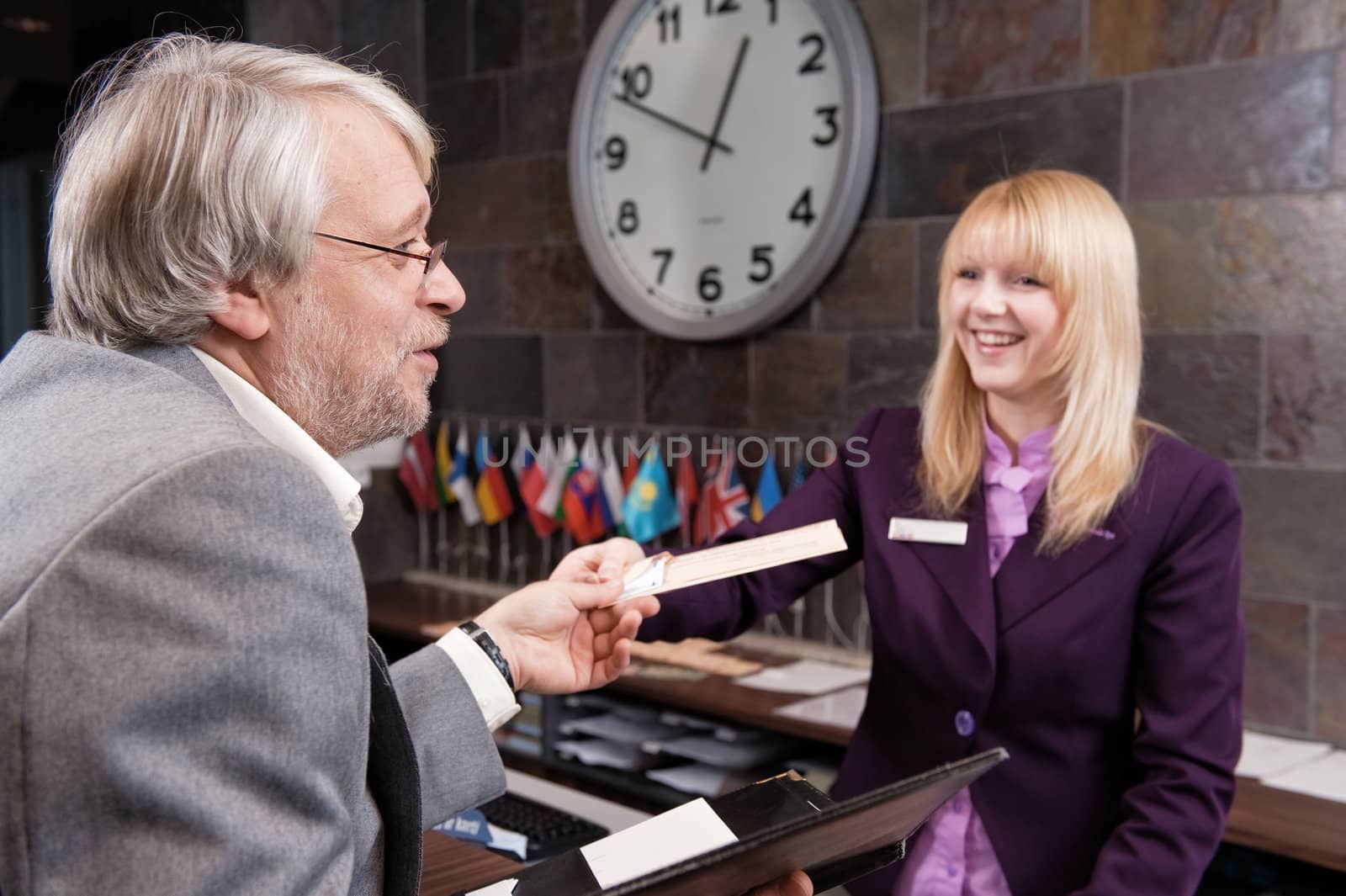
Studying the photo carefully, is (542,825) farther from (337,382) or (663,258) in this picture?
(663,258)

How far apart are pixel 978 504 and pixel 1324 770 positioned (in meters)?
0.96

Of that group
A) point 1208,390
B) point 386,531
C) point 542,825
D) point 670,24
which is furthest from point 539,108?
point 542,825

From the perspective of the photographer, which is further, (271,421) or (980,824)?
(980,824)

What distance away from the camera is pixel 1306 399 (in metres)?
2.26

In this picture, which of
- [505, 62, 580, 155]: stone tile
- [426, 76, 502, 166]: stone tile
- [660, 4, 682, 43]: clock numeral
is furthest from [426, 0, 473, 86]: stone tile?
[660, 4, 682, 43]: clock numeral

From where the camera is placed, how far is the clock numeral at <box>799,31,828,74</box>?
288 cm

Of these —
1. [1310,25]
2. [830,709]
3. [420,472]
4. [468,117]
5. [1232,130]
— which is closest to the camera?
[1310,25]

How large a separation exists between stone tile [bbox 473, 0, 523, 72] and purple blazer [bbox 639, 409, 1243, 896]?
2.38 m

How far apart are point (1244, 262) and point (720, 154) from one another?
131 centimetres

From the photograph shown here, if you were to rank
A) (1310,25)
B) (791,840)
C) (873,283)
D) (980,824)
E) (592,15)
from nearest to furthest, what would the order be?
(791,840) → (980,824) → (1310,25) → (873,283) → (592,15)

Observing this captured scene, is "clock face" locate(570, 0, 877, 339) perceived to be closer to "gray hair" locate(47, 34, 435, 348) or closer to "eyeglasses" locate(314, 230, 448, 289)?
"eyeglasses" locate(314, 230, 448, 289)

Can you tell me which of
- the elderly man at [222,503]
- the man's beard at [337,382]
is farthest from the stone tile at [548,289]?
the man's beard at [337,382]

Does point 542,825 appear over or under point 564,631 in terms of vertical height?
under

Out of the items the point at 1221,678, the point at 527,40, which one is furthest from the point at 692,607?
the point at 527,40
